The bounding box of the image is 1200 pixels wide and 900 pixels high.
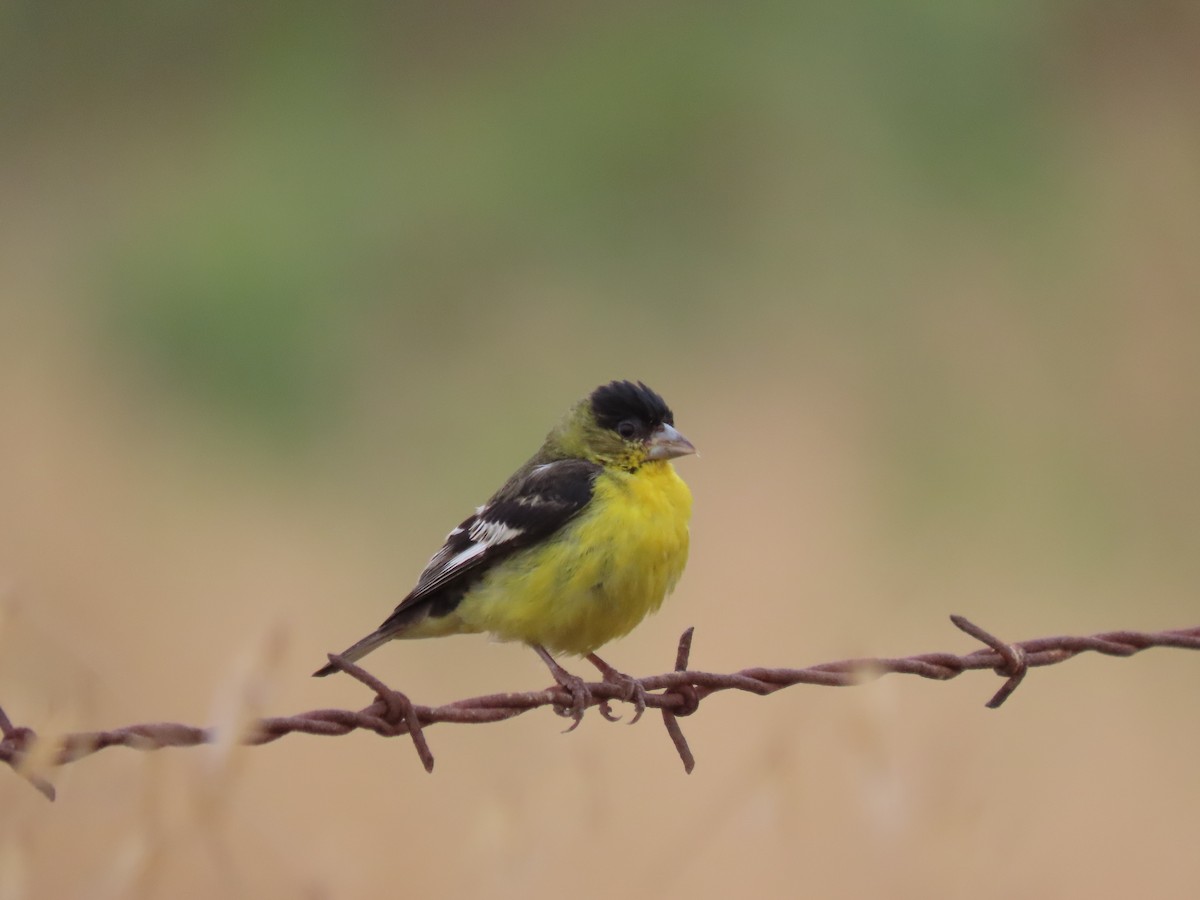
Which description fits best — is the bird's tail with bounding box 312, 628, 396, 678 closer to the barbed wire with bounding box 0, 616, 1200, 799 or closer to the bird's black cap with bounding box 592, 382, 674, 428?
the barbed wire with bounding box 0, 616, 1200, 799

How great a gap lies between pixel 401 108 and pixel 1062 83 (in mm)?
6847

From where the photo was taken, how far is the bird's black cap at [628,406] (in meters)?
4.64

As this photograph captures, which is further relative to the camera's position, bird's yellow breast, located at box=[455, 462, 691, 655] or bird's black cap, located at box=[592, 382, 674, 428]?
bird's black cap, located at box=[592, 382, 674, 428]

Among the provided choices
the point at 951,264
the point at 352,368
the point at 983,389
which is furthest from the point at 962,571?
the point at 352,368

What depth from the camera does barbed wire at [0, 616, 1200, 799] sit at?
8.23ft

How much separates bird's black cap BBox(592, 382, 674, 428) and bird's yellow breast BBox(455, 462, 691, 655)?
35 cm

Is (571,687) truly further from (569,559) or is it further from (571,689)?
(569,559)

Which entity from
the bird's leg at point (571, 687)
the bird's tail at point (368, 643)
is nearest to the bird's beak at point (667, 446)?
the bird's leg at point (571, 687)

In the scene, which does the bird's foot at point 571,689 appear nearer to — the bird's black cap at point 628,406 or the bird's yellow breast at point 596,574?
the bird's yellow breast at point 596,574

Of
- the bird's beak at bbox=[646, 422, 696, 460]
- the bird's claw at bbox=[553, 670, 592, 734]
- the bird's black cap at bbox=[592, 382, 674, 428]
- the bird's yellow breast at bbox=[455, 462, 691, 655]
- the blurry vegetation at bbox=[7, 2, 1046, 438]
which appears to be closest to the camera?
the bird's claw at bbox=[553, 670, 592, 734]

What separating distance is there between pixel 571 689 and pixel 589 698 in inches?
4.9

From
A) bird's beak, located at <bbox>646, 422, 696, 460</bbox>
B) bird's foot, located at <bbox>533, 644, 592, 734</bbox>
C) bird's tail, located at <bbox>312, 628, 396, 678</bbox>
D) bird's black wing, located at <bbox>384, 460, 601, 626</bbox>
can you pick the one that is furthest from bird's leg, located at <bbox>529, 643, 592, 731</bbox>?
bird's beak, located at <bbox>646, 422, 696, 460</bbox>

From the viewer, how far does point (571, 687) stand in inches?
156

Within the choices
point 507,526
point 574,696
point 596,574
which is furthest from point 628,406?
point 574,696
